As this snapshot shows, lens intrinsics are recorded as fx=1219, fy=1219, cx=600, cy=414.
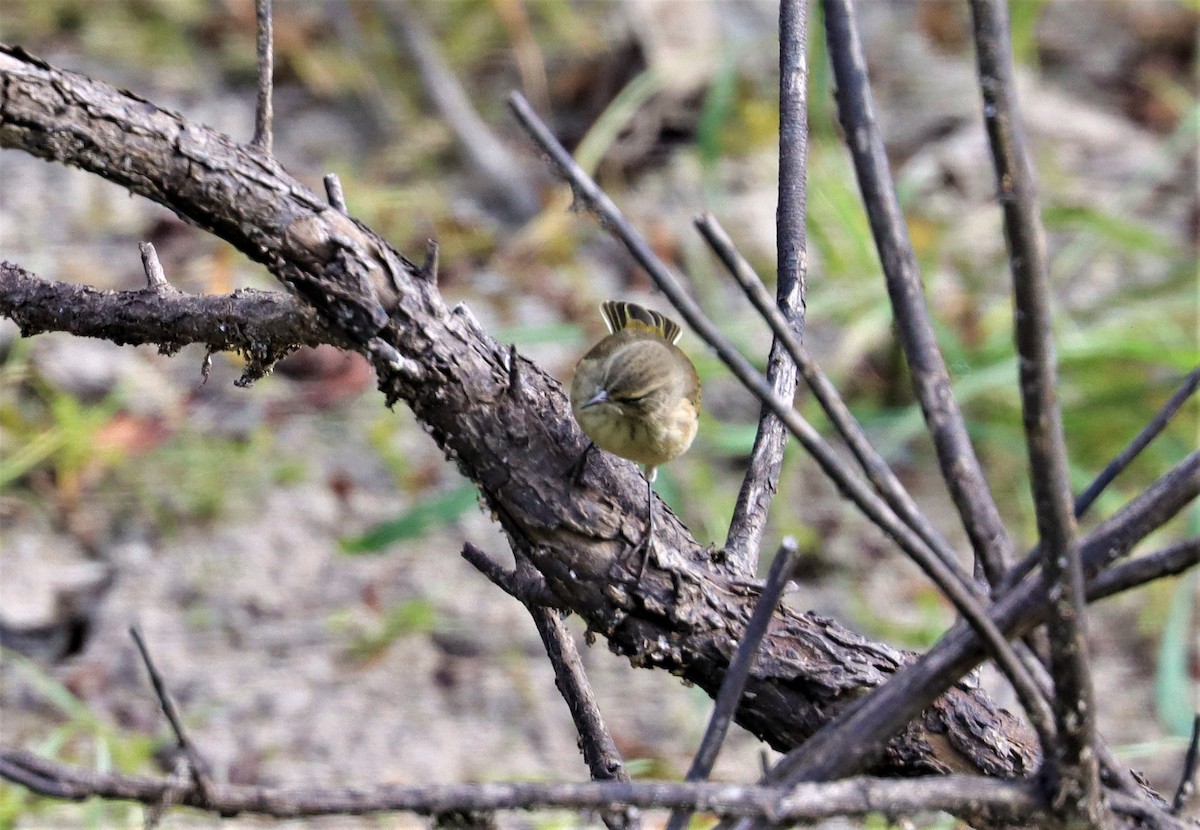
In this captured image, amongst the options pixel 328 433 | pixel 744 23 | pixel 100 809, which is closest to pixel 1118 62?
pixel 744 23

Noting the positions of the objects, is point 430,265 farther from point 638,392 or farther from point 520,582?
point 638,392

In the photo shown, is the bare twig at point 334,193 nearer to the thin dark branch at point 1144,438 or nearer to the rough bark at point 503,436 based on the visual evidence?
the rough bark at point 503,436

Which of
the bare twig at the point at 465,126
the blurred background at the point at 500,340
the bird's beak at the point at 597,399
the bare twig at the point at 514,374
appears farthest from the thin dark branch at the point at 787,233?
the bare twig at the point at 465,126

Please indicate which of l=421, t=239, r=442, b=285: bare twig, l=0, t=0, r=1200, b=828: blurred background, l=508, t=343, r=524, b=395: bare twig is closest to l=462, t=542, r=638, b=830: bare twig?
l=508, t=343, r=524, b=395: bare twig

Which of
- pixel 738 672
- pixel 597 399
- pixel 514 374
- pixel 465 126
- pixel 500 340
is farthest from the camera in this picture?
pixel 465 126

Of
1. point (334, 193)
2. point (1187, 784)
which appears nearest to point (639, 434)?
point (334, 193)

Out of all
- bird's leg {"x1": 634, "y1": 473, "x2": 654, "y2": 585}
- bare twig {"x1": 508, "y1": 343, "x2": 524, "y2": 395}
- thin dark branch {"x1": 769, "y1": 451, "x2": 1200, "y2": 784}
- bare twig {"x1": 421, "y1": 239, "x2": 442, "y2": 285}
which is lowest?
thin dark branch {"x1": 769, "y1": 451, "x2": 1200, "y2": 784}

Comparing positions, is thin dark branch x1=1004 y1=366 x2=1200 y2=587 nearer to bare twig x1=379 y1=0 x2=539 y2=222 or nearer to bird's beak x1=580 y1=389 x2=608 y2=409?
bird's beak x1=580 y1=389 x2=608 y2=409
